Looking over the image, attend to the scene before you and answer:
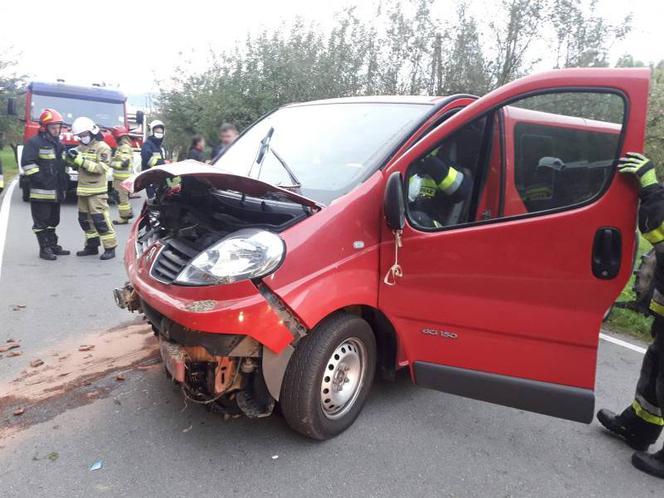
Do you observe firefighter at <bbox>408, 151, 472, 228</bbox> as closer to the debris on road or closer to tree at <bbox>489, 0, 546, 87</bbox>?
the debris on road

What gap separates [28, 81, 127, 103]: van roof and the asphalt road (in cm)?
1031

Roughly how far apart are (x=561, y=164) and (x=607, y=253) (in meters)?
0.51

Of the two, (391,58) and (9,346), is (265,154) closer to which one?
(9,346)

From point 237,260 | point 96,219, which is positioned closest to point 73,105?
point 96,219

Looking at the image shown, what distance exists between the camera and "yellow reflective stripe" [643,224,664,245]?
2230mm

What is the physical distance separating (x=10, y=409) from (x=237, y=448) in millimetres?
1440

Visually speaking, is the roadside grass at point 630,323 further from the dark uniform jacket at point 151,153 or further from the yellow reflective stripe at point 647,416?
the dark uniform jacket at point 151,153

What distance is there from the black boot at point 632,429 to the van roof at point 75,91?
12781mm

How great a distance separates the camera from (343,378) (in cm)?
276

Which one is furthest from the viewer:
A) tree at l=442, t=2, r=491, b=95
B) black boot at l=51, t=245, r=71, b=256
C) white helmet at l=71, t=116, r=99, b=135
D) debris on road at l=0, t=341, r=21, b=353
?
tree at l=442, t=2, r=491, b=95

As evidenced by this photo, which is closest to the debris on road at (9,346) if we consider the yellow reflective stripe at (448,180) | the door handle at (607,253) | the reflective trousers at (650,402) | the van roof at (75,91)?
the yellow reflective stripe at (448,180)

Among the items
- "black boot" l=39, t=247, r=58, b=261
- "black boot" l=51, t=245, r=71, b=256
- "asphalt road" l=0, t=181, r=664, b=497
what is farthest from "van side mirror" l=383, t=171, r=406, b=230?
"black boot" l=51, t=245, r=71, b=256

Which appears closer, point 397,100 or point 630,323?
point 397,100

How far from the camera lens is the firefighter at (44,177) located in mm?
6461
